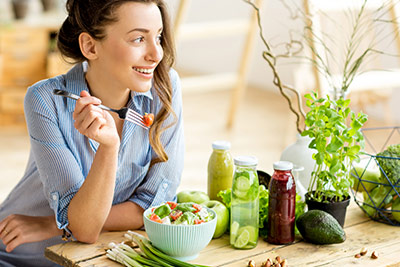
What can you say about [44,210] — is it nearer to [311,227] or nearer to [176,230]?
[176,230]

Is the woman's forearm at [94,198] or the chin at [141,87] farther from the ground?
the chin at [141,87]

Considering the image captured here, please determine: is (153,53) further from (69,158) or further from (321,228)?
(321,228)

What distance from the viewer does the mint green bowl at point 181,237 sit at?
5.08ft

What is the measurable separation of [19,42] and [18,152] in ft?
3.35

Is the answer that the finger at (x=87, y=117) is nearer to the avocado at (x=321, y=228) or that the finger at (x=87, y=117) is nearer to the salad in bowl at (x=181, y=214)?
the salad in bowl at (x=181, y=214)

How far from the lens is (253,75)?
652 centimetres

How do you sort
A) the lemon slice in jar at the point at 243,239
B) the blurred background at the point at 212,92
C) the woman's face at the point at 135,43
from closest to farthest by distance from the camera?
the lemon slice in jar at the point at 243,239
the woman's face at the point at 135,43
the blurred background at the point at 212,92

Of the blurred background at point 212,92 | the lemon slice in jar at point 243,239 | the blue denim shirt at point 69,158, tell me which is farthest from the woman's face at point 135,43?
the blurred background at point 212,92

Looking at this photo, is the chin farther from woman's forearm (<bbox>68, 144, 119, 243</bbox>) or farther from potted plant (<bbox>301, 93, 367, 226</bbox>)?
potted plant (<bbox>301, 93, 367, 226</bbox>)

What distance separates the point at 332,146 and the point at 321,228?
22 centimetres

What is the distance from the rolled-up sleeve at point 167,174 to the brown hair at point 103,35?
2cm

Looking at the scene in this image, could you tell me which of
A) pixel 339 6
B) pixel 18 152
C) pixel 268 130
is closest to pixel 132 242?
pixel 339 6

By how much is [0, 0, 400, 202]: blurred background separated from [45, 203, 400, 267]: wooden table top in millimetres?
1969

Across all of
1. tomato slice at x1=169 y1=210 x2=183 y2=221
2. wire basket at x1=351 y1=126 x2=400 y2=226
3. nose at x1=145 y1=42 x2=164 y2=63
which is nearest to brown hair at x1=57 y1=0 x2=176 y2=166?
nose at x1=145 y1=42 x2=164 y2=63
